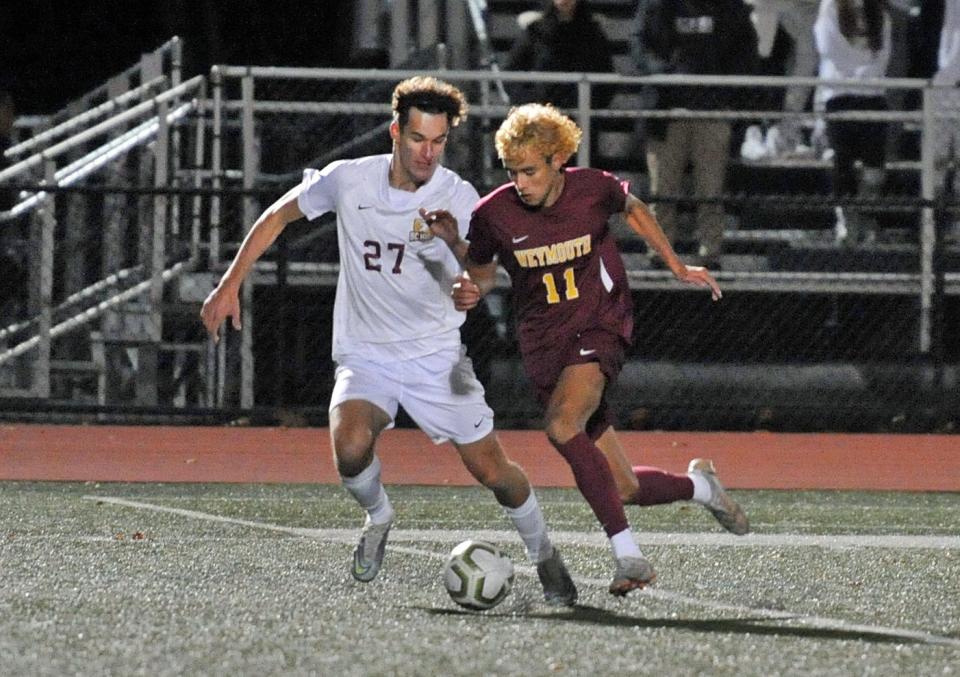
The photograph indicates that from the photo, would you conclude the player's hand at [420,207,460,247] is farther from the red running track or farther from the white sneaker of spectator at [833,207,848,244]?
the white sneaker of spectator at [833,207,848,244]

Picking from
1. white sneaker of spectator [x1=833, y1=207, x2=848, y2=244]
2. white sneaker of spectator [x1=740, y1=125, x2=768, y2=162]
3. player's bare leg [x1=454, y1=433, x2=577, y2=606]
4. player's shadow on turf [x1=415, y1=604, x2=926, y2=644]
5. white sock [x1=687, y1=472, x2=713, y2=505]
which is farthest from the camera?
→ white sneaker of spectator [x1=740, y1=125, x2=768, y2=162]

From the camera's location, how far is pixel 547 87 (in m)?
14.0

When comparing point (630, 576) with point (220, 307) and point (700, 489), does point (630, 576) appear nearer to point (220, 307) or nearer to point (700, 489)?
point (700, 489)

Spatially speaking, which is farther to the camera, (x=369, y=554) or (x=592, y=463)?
(x=369, y=554)

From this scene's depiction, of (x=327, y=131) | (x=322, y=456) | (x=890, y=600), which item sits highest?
(x=327, y=131)

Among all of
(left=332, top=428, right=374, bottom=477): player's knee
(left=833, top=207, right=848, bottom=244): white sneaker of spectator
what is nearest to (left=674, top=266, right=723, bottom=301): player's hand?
(left=332, top=428, right=374, bottom=477): player's knee

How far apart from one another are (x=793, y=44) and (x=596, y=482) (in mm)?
8848

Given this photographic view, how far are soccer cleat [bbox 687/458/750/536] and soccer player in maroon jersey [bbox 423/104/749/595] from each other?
86 centimetres

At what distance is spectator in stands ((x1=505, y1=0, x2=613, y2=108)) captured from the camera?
45.4 feet

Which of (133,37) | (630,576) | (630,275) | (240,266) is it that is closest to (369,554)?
(630,576)

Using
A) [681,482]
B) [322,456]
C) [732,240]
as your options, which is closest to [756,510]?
[681,482]

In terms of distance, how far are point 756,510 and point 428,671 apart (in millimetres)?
5042

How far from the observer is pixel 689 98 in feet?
46.2

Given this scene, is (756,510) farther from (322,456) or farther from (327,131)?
(327,131)
